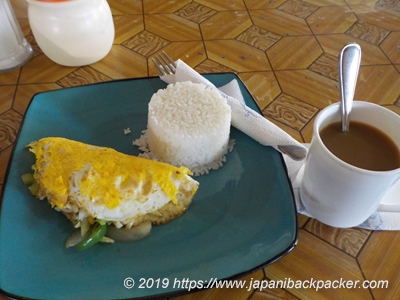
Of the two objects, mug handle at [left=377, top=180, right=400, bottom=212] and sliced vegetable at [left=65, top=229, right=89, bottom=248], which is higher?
mug handle at [left=377, top=180, right=400, bottom=212]

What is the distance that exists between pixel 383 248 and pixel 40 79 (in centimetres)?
95

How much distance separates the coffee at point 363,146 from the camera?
1.94ft

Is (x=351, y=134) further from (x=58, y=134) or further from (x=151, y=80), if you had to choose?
(x=58, y=134)

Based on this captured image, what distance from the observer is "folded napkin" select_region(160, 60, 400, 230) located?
0.69 m

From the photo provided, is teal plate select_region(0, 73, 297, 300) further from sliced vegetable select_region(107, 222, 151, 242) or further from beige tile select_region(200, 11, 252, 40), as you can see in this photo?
beige tile select_region(200, 11, 252, 40)

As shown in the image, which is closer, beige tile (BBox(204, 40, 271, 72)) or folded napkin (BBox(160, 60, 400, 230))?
folded napkin (BBox(160, 60, 400, 230))

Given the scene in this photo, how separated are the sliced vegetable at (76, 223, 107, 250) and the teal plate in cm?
1

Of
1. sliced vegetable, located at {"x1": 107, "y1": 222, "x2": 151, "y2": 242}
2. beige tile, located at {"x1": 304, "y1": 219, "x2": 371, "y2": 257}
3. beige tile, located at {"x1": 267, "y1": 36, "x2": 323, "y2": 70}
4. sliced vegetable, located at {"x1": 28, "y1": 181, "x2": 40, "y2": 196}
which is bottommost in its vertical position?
beige tile, located at {"x1": 304, "y1": 219, "x2": 371, "y2": 257}

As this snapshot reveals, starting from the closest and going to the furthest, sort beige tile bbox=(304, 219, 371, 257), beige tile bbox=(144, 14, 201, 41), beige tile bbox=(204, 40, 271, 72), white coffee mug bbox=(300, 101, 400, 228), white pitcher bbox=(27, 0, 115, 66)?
white coffee mug bbox=(300, 101, 400, 228), beige tile bbox=(304, 219, 371, 257), white pitcher bbox=(27, 0, 115, 66), beige tile bbox=(204, 40, 271, 72), beige tile bbox=(144, 14, 201, 41)

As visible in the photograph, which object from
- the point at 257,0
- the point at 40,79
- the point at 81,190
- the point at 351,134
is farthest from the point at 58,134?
the point at 257,0

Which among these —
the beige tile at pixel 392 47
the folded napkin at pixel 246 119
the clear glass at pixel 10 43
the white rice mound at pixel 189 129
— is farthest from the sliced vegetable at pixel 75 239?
the beige tile at pixel 392 47

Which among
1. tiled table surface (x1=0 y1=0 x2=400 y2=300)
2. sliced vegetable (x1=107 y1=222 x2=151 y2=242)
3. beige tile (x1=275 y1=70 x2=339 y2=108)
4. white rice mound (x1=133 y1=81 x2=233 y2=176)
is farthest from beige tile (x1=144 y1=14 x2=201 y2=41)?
sliced vegetable (x1=107 y1=222 x2=151 y2=242)

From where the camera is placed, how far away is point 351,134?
0.64m

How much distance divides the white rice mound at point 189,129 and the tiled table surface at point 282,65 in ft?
0.71
